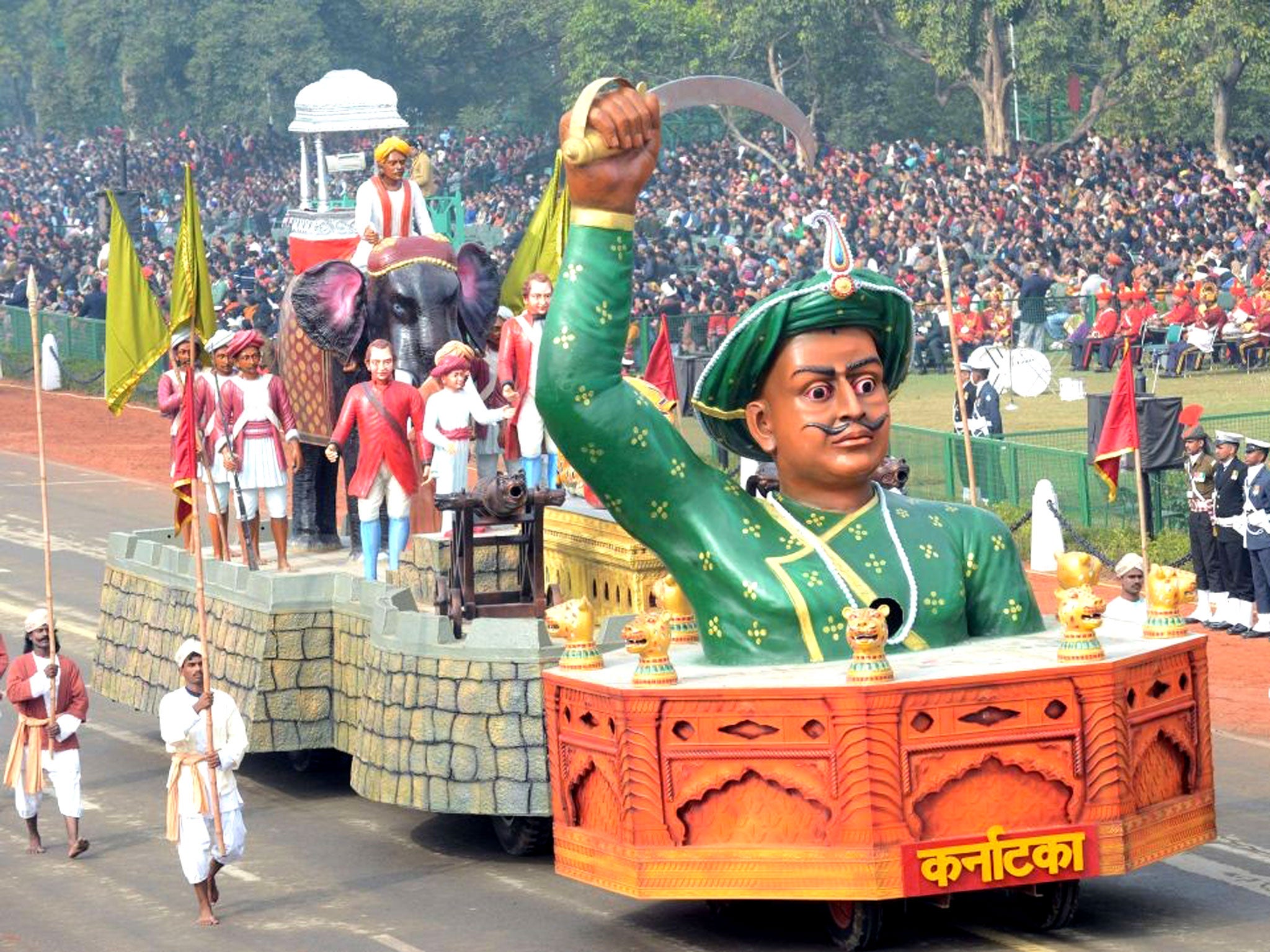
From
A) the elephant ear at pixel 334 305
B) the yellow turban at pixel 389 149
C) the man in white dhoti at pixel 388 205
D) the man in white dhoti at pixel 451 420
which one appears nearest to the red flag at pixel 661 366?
the man in white dhoti at pixel 388 205

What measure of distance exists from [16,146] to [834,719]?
72.0m

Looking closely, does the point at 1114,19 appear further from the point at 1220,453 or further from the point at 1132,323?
the point at 1220,453

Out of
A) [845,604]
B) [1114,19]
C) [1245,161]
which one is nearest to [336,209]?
[845,604]

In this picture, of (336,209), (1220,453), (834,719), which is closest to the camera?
(834,719)

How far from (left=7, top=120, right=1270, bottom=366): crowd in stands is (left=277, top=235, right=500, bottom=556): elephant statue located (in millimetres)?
12772

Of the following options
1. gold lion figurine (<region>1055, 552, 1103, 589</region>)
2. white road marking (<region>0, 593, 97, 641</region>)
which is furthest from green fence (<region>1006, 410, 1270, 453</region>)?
gold lion figurine (<region>1055, 552, 1103, 589</region>)

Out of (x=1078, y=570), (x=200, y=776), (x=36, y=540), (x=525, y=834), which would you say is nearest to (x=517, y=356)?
(x=525, y=834)

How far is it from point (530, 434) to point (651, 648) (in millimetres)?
6576

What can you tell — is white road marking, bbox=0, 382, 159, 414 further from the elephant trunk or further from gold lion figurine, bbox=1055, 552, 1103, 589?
gold lion figurine, bbox=1055, 552, 1103, 589

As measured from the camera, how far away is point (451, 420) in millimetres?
15930

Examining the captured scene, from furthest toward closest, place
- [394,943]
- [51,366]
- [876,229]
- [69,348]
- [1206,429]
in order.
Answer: [876,229]
[69,348]
[51,366]
[1206,429]
[394,943]

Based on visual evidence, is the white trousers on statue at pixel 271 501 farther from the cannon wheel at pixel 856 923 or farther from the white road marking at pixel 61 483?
the white road marking at pixel 61 483

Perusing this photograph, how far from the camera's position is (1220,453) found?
20.5m

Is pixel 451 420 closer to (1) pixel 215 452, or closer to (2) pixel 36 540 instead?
(1) pixel 215 452
